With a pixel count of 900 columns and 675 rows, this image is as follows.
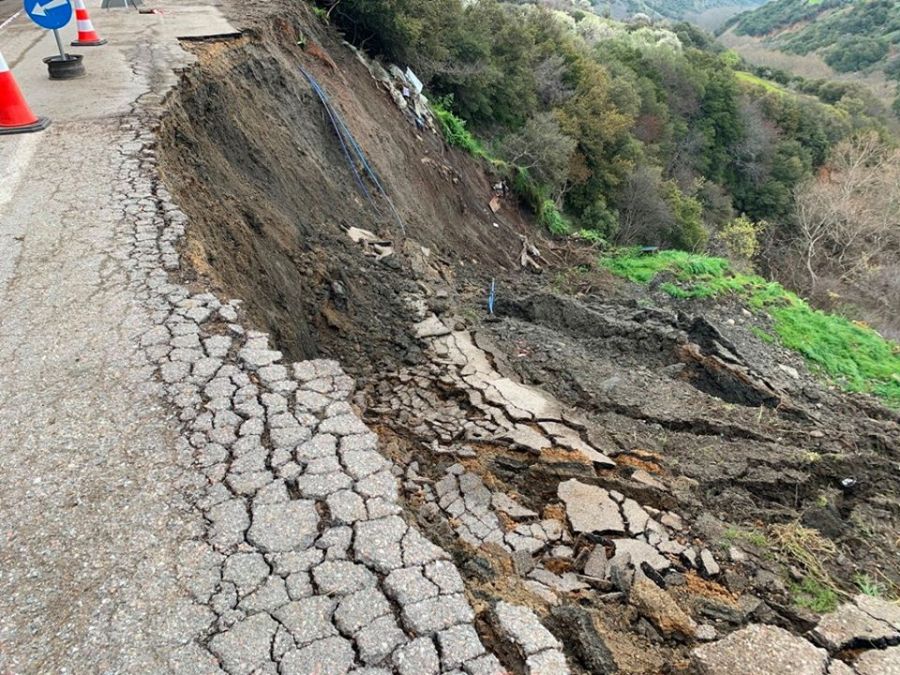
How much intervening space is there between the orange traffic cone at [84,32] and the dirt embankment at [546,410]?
1.77 meters

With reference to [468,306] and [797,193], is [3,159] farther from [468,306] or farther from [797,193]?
[797,193]

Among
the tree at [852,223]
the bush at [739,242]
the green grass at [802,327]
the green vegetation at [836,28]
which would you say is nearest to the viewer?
the green grass at [802,327]

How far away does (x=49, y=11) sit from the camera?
5789 millimetres

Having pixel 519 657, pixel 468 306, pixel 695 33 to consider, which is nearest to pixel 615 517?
pixel 519 657

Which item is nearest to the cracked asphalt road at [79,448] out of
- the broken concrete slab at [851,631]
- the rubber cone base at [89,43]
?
the broken concrete slab at [851,631]

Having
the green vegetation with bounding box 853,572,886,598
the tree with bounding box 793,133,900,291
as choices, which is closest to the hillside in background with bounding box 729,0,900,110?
the tree with bounding box 793,133,900,291

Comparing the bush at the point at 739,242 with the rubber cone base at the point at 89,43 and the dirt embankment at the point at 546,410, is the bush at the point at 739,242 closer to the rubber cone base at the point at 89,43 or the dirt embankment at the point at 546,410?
the dirt embankment at the point at 546,410

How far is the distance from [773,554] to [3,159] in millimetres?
6455

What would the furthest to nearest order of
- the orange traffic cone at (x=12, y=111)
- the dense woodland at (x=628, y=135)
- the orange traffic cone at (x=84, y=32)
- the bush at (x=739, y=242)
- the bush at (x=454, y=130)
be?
the bush at (x=739, y=242), the dense woodland at (x=628, y=135), the bush at (x=454, y=130), the orange traffic cone at (x=84, y=32), the orange traffic cone at (x=12, y=111)

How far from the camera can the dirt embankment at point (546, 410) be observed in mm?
2600

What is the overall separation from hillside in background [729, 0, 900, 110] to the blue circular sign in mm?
61571

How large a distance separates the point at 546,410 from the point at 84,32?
7.92m

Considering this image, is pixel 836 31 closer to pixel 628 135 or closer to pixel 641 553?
pixel 628 135

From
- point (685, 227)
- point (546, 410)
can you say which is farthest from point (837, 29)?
point (546, 410)
